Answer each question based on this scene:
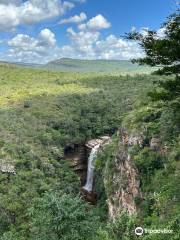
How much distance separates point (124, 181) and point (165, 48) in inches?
1084

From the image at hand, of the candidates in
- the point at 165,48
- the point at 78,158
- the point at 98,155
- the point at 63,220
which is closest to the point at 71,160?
the point at 78,158

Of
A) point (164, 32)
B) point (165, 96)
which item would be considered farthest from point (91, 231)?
point (164, 32)

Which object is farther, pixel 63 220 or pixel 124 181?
pixel 124 181

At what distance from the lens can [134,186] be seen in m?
44.9

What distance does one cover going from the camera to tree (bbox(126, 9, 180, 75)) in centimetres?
2336

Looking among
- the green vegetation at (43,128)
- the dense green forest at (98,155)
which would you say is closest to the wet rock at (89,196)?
the dense green forest at (98,155)

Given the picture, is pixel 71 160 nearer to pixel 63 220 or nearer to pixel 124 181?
pixel 124 181

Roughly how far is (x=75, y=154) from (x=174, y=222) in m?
68.1

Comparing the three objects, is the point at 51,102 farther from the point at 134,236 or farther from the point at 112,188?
the point at 134,236

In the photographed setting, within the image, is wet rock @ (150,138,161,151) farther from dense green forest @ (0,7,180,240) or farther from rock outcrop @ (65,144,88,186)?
rock outcrop @ (65,144,88,186)

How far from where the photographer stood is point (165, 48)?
23359 millimetres

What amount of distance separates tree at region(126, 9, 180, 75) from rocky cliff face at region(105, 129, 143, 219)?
66.6 feet

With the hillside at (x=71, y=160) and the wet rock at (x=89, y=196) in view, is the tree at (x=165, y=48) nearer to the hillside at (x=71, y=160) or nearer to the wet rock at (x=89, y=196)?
the hillside at (x=71, y=160)

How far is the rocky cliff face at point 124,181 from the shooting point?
147ft
